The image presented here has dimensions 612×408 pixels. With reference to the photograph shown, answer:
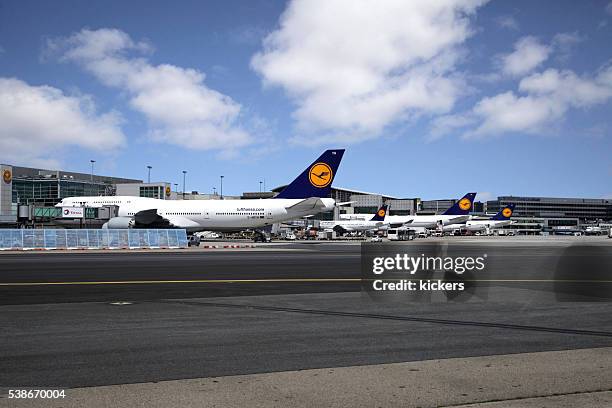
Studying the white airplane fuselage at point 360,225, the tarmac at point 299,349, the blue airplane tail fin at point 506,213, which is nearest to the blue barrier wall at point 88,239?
the tarmac at point 299,349

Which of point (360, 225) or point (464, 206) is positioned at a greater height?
point (464, 206)

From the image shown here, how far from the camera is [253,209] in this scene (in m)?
57.2

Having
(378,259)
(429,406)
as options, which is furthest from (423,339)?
(378,259)

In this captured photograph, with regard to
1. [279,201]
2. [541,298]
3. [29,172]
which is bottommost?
[541,298]

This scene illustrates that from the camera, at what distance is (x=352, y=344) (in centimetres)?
838

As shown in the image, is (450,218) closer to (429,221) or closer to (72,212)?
(429,221)

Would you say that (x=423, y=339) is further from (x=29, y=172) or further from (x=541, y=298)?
(x=29, y=172)

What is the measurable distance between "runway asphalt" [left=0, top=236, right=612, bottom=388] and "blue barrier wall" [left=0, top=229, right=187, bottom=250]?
25.9 metres

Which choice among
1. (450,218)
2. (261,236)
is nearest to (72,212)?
(261,236)

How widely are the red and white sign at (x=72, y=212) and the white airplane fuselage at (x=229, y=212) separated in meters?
1.23

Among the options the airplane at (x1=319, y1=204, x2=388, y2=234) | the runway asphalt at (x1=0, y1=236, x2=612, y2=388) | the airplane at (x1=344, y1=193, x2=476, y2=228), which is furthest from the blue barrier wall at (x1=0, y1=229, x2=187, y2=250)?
the airplane at (x1=344, y1=193, x2=476, y2=228)

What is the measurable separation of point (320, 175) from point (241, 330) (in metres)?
46.9

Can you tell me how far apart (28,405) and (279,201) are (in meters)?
51.3

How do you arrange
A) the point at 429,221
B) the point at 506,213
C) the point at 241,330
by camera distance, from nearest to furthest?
the point at 241,330 → the point at 429,221 → the point at 506,213
